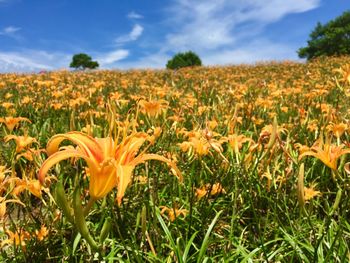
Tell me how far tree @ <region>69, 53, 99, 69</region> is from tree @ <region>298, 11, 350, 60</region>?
1040 inches

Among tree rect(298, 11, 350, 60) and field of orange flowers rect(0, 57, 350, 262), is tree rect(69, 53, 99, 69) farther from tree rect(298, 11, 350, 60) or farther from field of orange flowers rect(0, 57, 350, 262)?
field of orange flowers rect(0, 57, 350, 262)

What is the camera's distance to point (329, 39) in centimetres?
3238

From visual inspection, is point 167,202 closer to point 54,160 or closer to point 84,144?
point 84,144

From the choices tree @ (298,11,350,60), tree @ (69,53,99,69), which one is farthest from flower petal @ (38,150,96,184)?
tree @ (69,53,99,69)

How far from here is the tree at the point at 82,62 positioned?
1970 inches

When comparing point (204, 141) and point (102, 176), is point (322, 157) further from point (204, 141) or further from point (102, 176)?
point (102, 176)

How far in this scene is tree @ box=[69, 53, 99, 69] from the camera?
50.0 meters

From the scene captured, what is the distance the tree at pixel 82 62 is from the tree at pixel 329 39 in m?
26.4

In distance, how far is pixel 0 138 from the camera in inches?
142

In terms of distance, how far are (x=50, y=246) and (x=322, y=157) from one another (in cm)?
150

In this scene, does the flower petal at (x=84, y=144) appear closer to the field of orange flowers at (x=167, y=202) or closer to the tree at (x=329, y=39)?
the field of orange flowers at (x=167, y=202)

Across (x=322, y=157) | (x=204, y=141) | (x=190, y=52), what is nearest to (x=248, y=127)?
(x=204, y=141)

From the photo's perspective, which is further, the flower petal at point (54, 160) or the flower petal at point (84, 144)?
the flower petal at point (84, 144)

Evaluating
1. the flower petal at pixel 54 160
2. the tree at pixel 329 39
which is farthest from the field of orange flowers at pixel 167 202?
the tree at pixel 329 39
